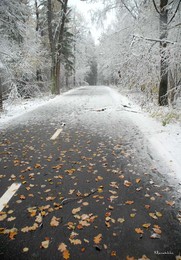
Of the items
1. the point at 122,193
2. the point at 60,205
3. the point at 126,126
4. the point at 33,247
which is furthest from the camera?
the point at 126,126

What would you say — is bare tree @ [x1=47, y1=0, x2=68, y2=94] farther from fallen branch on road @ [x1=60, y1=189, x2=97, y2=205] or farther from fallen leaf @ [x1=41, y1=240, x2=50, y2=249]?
fallen leaf @ [x1=41, y1=240, x2=50, y2=249]

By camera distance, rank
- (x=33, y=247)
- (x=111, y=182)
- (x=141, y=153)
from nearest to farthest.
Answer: (x=33, y=247)
(x=111, y=182)
(x=141, y=153)

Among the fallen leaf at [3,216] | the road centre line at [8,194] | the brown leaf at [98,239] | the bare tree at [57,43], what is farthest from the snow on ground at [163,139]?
the bare tree at [57,43]

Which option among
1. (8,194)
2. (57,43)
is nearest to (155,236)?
(8,194)

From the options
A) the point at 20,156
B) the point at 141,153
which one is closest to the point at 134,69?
the point at 141,153

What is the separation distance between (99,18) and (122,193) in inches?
640

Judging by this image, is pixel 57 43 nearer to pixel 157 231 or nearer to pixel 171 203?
pixel 171 203

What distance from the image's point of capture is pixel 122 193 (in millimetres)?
4496

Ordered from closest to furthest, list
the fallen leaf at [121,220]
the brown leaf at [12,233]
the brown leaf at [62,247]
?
the brown leaf at [62,247]
the brown leaf at [12,233]
the fallen leaf at [121,220]

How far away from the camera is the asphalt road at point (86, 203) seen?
10.3 ft

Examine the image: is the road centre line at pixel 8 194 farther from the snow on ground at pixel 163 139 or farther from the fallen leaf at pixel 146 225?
the snow on ground at pixel 163 139

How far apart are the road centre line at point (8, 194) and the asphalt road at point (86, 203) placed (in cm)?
7

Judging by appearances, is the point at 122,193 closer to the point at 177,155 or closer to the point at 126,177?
the point at 126,177

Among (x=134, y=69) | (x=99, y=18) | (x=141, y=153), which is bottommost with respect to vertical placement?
(x=141, y=153)
